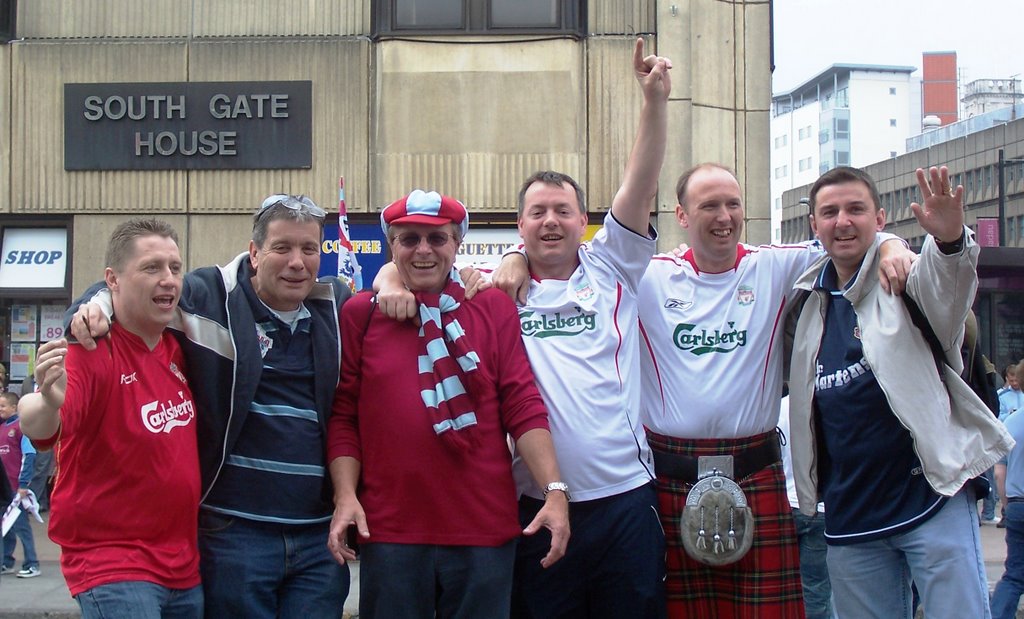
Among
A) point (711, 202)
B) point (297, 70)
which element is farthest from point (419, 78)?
point (711, 202)

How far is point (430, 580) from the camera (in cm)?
335

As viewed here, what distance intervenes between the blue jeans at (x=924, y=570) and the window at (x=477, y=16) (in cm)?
830

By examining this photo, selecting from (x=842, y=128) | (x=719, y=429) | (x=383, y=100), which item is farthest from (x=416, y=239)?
(x=842, y=128)

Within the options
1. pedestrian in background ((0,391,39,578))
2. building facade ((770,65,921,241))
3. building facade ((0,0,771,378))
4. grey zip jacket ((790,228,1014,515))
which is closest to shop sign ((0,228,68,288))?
building facade ((0,0,771,378))

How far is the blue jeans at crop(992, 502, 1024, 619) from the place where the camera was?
6.86 metres

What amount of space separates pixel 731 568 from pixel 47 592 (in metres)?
6.55

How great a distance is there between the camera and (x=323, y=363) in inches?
140

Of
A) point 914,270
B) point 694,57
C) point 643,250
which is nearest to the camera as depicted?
point 914,270

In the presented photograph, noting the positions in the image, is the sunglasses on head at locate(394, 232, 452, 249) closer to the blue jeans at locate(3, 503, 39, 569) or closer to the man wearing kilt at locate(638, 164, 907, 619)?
the man wearing kilt at locate(638, 164, 907, 619)

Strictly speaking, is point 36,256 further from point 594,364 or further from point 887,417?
point 887,417

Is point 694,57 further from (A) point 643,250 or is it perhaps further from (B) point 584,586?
(B) point 584,586

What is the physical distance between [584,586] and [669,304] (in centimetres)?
112

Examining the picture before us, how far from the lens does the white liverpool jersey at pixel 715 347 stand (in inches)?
154

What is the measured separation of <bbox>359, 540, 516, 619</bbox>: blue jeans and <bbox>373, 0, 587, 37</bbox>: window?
28.2 ft
